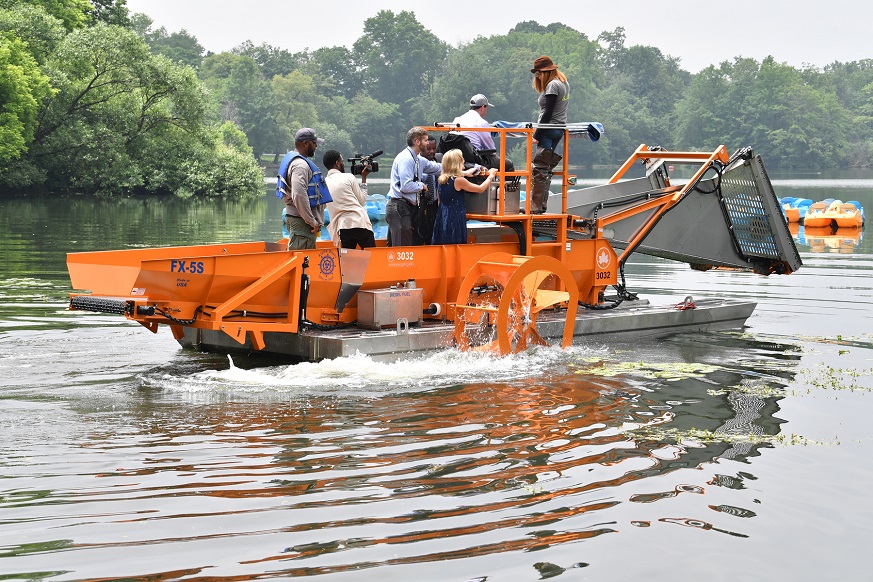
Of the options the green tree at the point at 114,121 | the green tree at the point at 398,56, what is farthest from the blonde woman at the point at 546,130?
the green tree at the point at 398,56

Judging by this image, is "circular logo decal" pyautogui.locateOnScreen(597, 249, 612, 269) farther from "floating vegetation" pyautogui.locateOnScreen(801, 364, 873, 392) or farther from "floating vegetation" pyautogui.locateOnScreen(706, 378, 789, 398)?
"floating vegetation" pyautogui.locateOnScreen(706, 378, 789, 398)

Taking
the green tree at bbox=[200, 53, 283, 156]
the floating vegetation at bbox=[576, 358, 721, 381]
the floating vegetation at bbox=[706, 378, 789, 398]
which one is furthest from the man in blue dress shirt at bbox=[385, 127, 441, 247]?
the green tree at bbox=[200, 53, 283, 156]

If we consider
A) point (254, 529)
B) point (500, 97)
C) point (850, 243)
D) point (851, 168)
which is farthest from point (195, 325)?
point (851, 168)

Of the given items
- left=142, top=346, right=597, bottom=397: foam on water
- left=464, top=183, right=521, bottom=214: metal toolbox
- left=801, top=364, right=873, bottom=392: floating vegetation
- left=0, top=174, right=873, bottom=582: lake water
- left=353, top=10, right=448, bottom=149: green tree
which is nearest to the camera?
left=0, top=174, right=873, bottom=582: lake water

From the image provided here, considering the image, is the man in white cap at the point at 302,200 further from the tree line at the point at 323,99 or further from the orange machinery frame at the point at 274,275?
the tree line at the point at 323,99

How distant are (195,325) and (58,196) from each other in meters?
43.8

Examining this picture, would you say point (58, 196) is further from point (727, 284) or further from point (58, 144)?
point (727, 284)

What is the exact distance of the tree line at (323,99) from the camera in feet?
171

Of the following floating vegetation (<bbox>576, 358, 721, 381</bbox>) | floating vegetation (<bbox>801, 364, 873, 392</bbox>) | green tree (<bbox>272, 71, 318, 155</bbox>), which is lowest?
floating vegetation (<bbox>801, 364, 873, 392</bbox>)

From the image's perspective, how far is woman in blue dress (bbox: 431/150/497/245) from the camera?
38.9 ft

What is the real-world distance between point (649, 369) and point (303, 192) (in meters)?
3.89

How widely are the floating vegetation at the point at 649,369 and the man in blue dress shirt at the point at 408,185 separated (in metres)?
2.44

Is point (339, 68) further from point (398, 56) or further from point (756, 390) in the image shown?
point (756, 390)

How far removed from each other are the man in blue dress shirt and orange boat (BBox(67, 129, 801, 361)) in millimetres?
265
